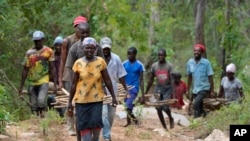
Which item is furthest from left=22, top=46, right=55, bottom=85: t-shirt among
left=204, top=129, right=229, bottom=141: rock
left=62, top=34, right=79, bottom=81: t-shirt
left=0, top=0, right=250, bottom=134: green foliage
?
left=204, top=129, right=229, bottom=141: rock

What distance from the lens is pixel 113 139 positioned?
31.6 ft

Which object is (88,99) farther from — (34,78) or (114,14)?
(114,14)

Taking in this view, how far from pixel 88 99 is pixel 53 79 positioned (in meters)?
3.98

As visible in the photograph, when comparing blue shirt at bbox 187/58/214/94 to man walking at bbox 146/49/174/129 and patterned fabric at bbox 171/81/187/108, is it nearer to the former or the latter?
man walking at bbox 146/49/174/129

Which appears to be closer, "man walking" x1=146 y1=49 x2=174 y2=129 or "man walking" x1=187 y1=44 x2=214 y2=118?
"man walking" x1=146 y1=49 x2=174 y2=129

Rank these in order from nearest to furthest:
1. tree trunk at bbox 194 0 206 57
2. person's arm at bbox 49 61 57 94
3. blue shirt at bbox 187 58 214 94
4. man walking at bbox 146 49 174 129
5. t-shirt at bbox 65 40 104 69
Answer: t-shirt at bbox 65 40 104 69
person's arm at bbox 49 61 57 94
man walking at bbox 146 49 174 129
blue shirt at bbox 187 58 214 94
tree trunk at bbox 194 0 206 57

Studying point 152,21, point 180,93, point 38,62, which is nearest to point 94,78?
point 38,62

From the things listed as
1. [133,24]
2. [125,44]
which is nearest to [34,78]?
[133,24]

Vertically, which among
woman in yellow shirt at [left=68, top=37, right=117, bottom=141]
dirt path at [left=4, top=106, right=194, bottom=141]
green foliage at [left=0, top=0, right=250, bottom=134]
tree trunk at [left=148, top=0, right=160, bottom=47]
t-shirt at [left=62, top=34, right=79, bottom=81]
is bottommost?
dirt path at [left=4, top=106, right=194, bottom=141]

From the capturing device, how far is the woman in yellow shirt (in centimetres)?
788

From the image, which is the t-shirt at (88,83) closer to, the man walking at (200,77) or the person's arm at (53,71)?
the person's arm at (53,71)

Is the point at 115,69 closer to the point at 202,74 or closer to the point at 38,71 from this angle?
the point at 38,71

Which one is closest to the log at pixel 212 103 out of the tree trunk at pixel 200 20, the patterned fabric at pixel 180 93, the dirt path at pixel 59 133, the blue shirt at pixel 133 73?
the dirt path at pixel 59 133

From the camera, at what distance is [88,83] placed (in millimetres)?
7867
